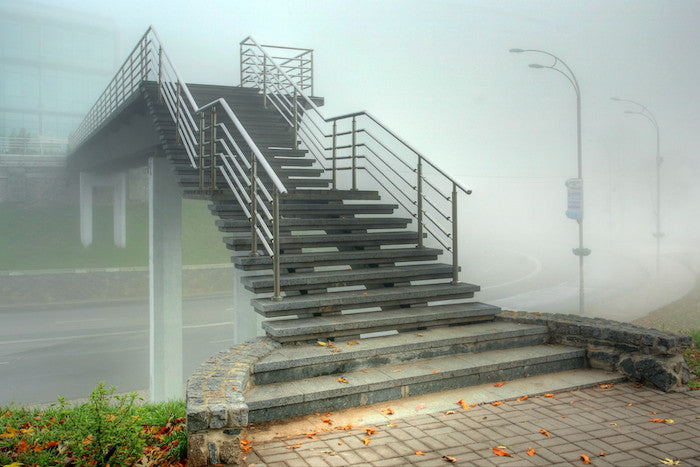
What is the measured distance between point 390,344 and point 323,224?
2764mm

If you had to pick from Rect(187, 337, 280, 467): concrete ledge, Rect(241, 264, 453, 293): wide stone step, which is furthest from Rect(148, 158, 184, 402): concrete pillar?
Rect(187, 337, 280, 467): concrete ledge

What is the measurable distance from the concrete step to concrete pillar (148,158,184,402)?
5264 mm

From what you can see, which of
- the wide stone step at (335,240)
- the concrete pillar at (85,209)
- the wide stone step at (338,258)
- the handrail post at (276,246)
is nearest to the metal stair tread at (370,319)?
the handrail post at (276,246)

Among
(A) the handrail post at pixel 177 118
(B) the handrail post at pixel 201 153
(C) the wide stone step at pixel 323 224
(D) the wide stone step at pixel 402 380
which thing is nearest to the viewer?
(D) the wide stone step at pixel 402 380

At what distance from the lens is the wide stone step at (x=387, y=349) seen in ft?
18.1

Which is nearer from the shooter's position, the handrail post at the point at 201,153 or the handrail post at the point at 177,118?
the handrail post at the point at 201,153

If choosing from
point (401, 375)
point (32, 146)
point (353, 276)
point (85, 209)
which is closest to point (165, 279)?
point (353, 276)

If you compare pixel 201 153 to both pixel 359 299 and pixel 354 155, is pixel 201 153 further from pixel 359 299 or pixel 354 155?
pixel 359 299

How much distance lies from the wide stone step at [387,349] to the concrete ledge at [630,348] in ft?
1.05

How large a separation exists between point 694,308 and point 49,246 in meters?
31.4

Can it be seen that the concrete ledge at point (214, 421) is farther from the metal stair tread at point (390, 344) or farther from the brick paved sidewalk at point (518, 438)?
the metal stair tread at point (390, 344)

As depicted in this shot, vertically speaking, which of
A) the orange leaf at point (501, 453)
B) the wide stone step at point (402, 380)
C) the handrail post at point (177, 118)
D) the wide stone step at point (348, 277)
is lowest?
the orange leaf at point (501, 453)

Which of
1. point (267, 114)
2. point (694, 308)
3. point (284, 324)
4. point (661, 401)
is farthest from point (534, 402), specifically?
point (694, 308)

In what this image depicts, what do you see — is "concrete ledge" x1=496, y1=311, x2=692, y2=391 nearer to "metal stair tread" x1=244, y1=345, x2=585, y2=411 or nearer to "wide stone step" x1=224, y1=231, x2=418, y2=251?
"metal stair tread" x1=244, y1=345, x2=585, y2=411
